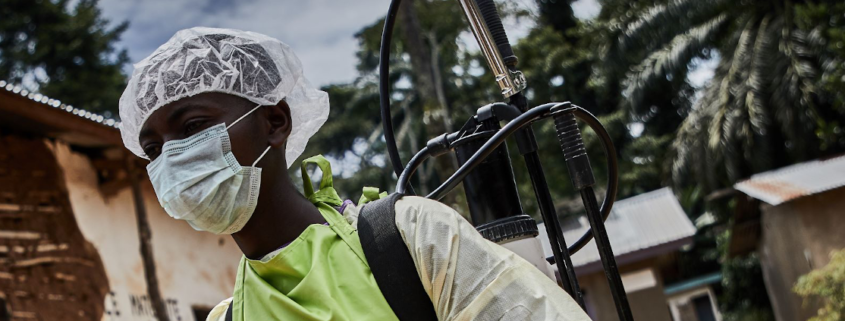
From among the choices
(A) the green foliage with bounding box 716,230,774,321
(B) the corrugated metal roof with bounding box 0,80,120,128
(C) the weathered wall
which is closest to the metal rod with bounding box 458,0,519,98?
(B) the corrugated metal roof with bounding box 0,80,120,128

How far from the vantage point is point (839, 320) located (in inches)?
514

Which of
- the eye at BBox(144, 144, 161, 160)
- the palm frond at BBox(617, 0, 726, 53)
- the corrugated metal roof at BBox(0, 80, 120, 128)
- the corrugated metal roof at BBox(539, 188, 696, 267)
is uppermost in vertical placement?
the palm frond at BBox(617, 0, 726, 53)

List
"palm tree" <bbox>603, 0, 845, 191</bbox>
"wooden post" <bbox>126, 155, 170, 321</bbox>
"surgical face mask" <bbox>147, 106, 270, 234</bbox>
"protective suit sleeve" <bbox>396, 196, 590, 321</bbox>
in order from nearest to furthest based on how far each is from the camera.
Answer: "protective suit sleeve" <bbox>396, 196, 590, 321</bbox> < "surgical face mask" <bbox>147, 106, 270, 234</bbox> < "wooden post" <bbox>126, 155, 170, 321</bbox> < "palm tree" <bbox>603, 0, 845, 191</bbox>

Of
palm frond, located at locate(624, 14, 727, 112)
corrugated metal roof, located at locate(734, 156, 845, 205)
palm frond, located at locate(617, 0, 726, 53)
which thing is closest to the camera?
corrugated metal roof, located at locate(734, 156, 845, 205)

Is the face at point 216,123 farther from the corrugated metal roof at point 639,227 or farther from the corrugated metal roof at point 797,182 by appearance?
the corrugated metal roof at point 797,182

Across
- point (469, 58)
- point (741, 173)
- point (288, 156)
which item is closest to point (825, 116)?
point (741, 173)

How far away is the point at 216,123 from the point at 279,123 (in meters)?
0.17

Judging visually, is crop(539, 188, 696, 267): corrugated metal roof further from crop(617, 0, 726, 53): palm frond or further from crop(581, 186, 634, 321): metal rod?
crop(581, 186, 634, 321): metal rod

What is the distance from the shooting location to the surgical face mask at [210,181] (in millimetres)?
2102

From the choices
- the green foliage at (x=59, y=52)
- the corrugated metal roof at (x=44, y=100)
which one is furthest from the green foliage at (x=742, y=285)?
the corrugated metal roof at (x=44, y=100)

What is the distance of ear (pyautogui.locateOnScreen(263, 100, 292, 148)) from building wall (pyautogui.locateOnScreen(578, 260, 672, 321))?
11.2 m

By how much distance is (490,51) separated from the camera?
2420 mm

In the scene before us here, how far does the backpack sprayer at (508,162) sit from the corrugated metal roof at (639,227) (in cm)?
966

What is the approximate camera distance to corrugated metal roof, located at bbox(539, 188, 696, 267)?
1311cm
